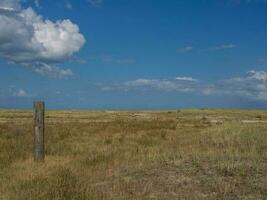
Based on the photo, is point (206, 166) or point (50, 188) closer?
point (50, 188)

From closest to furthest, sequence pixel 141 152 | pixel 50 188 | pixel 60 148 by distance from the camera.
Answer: pixel 50 188 < pixel 141 152 < pixel 60 148

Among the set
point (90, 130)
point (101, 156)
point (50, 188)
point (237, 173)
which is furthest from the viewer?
point (90, 130)

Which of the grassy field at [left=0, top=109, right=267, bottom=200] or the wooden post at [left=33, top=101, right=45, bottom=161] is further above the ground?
the wooden post at [left=33, top=101, right=45, bottom=161]

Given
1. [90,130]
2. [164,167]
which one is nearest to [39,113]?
[164,167]

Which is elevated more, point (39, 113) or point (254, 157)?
point (39, 113)

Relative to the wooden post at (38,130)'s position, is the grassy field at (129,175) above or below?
below

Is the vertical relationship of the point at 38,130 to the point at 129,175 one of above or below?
above

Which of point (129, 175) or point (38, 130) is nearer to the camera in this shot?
point (129, 175)

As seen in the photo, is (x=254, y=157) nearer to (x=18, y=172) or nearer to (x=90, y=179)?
(x=90, y=179)

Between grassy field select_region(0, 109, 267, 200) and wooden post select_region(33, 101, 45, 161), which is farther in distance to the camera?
wooden post select_region(33, 101, 45, 161)

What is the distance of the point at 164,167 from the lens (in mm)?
12570

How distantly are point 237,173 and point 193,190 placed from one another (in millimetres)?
1821

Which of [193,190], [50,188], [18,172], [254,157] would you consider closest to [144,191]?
[193,190]

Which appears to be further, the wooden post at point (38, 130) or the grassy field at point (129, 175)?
the wooden post at point (38, 130)
